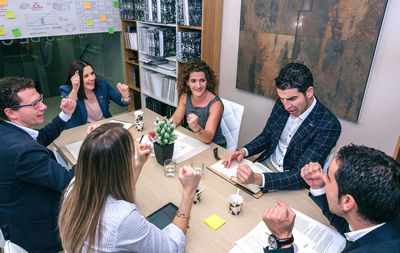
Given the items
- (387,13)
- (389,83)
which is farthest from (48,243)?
(387,13)

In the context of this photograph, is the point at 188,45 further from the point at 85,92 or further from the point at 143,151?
the point at 143,151

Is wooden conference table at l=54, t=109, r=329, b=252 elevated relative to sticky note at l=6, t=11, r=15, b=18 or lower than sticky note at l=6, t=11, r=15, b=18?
lower

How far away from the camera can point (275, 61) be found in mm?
2625

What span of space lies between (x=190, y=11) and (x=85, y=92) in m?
1.43

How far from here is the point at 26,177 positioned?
126 centimetres

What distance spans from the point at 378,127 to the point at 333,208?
1501 mm

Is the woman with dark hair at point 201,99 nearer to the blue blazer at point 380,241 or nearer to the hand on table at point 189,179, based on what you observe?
the hand on table at point 189,179

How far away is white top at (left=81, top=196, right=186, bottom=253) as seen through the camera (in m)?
0.89

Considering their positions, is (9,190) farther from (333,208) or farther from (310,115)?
(310,115)

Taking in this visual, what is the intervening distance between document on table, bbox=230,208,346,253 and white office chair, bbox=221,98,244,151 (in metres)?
1.11

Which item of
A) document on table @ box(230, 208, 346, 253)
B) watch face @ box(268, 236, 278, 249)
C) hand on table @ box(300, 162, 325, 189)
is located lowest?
document on table @ box(230, 208, 346, 253)

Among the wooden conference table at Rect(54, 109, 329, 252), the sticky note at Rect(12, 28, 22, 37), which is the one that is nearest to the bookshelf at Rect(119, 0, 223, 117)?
the sticky note at Rect(12, 28, 22, 37)

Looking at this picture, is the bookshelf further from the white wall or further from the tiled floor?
the white wall

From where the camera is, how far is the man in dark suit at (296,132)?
1.44 m
